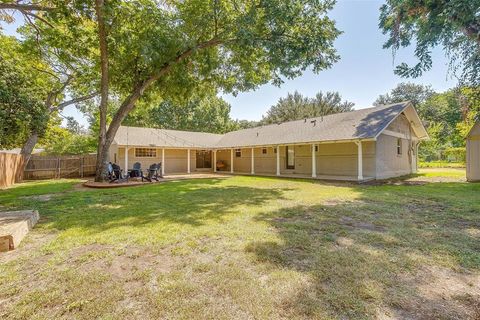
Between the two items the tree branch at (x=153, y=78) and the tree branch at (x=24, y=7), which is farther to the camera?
the tree branch at (x=153, y=78)

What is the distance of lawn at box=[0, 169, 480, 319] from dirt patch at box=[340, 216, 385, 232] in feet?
0.07

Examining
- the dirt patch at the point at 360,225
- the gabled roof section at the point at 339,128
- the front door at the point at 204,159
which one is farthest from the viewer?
the front door at the point at 204,159

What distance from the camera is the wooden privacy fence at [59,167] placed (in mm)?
16094

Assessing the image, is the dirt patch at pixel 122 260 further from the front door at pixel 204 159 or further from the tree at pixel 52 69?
the front door at pixel 204 159

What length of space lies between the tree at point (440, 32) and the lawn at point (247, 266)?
200 inches

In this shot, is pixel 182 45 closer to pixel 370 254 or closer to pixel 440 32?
pixel 440 32

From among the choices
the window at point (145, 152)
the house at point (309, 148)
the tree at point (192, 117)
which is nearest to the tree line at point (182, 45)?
the house at point (309, 148)

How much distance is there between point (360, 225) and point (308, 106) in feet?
104

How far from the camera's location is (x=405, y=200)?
25.9 ft

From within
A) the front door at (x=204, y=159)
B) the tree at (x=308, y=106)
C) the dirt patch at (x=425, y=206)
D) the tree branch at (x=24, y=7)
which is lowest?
the dirt patch at (x=425, y=206)

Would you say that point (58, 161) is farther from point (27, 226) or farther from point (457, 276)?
point (457, 276)

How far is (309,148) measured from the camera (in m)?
16.5

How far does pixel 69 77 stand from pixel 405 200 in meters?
21.5

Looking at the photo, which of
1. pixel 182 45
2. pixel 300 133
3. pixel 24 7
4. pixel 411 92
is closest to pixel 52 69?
pixel 24 7
